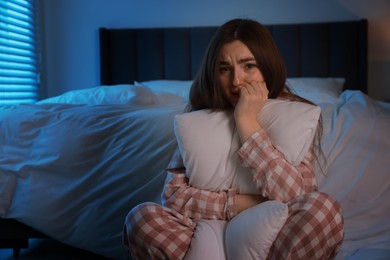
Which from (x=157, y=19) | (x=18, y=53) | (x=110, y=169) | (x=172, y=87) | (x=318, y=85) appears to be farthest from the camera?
(x=157, y=19)

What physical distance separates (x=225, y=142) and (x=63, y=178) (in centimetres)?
86

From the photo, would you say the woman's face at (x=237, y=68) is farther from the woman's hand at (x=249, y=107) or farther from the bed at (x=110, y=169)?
the bed at (x=110, y=169)

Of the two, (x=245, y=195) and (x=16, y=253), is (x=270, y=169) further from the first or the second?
(x=16, y=253)

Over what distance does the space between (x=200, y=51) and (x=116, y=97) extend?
1.21 meters

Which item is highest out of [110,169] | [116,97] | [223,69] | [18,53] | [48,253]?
[18,53]

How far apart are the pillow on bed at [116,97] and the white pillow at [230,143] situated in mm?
1256

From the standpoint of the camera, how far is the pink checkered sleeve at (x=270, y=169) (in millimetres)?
961

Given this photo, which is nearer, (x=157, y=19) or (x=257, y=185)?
(x=257, y=185)

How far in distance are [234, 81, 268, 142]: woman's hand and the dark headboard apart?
7.33 feet

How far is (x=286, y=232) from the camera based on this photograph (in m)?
0.85

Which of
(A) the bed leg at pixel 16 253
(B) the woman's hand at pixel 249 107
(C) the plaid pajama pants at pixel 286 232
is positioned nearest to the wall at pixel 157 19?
(A) the bed leg at pixel 16 253

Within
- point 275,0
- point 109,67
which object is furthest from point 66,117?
point 275,0

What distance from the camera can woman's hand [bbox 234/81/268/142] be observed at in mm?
1020

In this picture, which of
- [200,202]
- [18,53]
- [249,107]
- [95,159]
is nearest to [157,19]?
[18,53]
